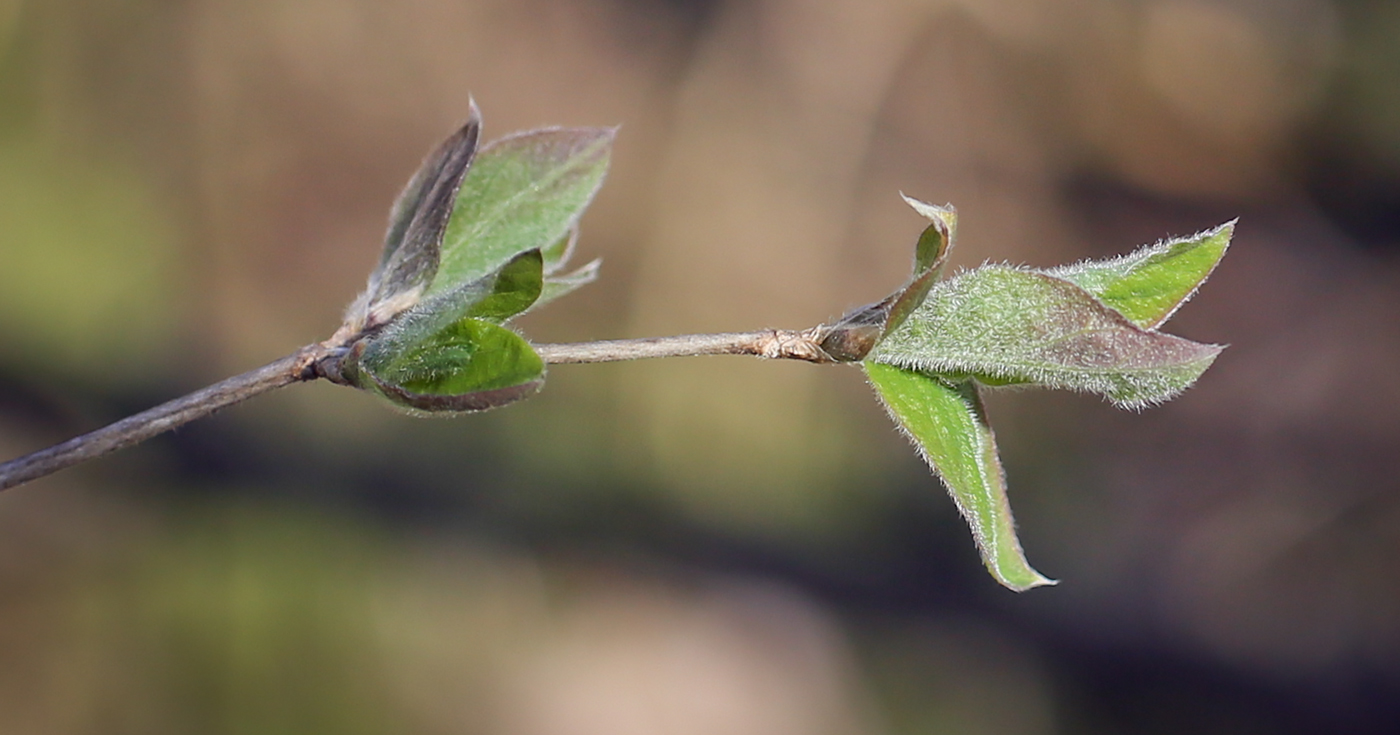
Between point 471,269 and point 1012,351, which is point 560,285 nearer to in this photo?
point 471,269

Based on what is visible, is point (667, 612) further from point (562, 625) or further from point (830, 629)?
point (830, 629)

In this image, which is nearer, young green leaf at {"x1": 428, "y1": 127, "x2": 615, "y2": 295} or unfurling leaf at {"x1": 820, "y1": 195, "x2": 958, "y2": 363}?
unfurling leaf at {"x1": 820, "y1": 195, "x2": 958, "y2": 363}

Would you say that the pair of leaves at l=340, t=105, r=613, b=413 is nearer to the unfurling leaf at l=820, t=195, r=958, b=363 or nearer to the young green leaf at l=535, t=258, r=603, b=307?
the young green leaf at l=535, t=258, r=603, b=307

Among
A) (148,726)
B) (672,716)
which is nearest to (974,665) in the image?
(672,716)

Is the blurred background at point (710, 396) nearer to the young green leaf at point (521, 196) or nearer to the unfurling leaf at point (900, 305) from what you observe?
the young green leaf at point (521, 196)

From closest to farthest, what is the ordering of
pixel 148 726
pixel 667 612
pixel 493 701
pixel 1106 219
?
1. pixel 148 726
2. pixel 493 701
3. pixel 667 612
4. pixel 1106 219

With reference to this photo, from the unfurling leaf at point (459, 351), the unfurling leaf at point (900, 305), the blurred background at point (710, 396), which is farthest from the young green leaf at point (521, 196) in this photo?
the blurred background at point (710, 396)

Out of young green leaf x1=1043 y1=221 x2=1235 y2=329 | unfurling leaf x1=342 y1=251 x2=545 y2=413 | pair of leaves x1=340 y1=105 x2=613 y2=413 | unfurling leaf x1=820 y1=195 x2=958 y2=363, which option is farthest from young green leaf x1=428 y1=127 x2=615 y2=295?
young green leaf x1=1043 y1=221 x2=1235 y2=329
